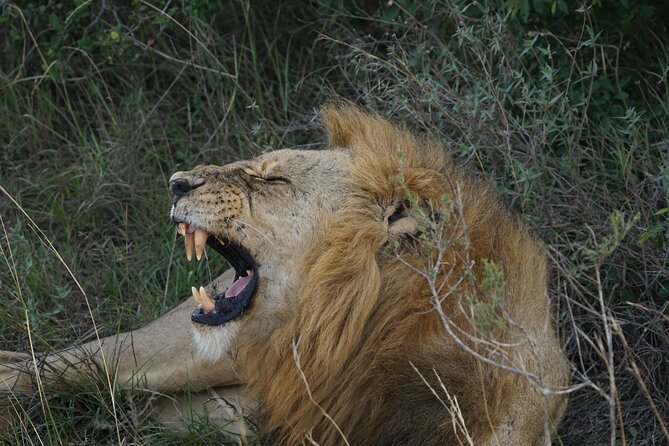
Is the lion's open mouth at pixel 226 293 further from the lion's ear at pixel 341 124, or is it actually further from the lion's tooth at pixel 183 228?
the lion's ear at pixel 341 124

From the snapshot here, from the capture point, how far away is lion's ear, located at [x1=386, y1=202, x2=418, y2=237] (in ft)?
10.5

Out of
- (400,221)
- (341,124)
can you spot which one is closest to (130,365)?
(341,124)

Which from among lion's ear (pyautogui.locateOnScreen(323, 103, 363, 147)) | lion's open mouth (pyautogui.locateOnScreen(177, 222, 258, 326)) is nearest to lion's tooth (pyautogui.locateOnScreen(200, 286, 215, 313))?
lion's open mouth (pyautogui.locateOnScreen(177, 222, 258, 326))

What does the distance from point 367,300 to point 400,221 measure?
0.26 metres

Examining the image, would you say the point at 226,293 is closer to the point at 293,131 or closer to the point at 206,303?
the point at 206,303

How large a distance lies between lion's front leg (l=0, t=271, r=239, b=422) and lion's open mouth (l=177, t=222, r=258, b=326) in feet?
2.01

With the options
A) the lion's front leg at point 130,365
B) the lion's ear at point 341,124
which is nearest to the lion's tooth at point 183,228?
the lion's ear at point 341,124

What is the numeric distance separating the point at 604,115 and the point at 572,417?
1388 mm

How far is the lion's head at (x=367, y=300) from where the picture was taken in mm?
3131

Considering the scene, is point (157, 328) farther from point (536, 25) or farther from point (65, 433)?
point (536, 25)

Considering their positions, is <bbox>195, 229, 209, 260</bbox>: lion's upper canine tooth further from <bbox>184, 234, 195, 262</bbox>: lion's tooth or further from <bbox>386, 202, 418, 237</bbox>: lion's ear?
<bbox>386, 202, 418, 237</bbox>: lion's ear

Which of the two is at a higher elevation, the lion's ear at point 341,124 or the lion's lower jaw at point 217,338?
the lion's ear at point 341,124

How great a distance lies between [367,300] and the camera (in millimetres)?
3170

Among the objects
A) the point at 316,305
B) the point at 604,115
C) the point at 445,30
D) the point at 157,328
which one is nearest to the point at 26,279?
the point at 157,328
